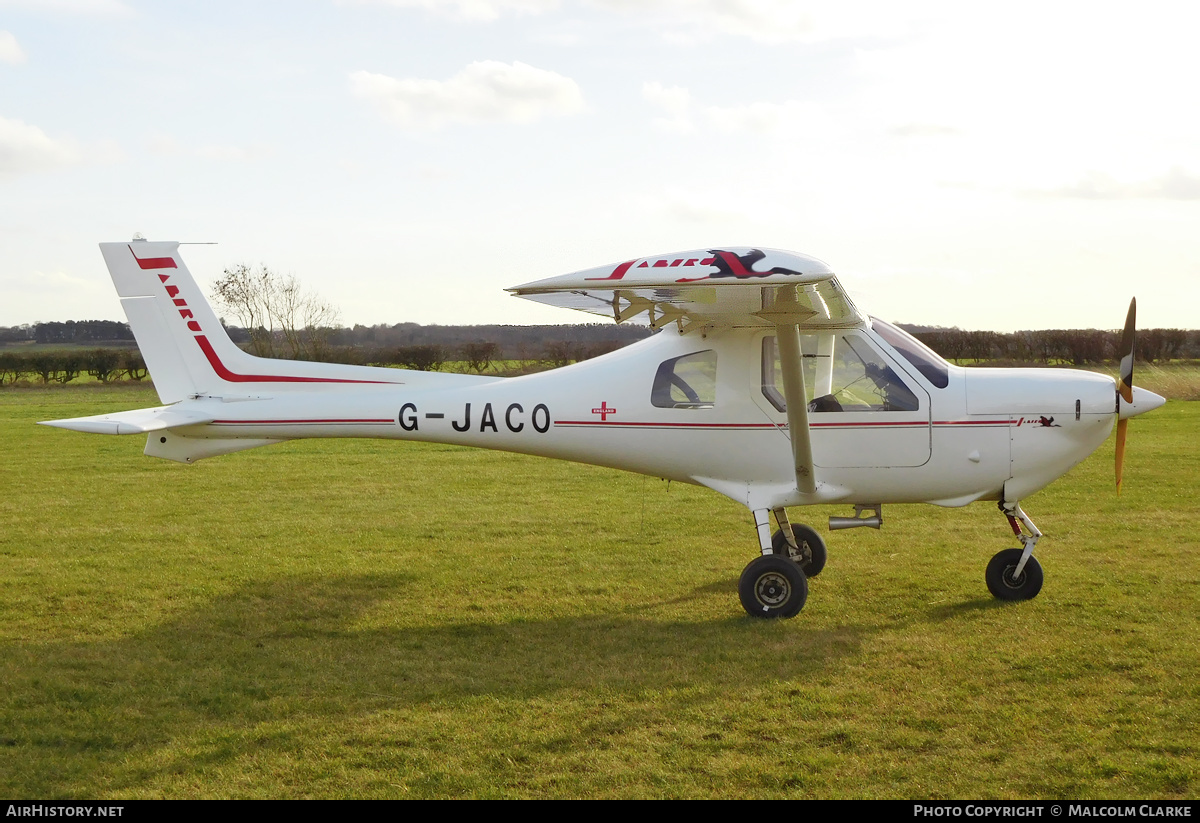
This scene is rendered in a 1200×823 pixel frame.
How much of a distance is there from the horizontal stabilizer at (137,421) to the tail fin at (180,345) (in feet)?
0.94

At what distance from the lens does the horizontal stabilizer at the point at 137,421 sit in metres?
7.34

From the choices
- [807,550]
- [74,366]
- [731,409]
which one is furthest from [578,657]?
[74,366]

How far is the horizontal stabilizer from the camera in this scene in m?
7.34

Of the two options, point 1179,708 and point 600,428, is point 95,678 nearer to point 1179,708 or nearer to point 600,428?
point 600,428

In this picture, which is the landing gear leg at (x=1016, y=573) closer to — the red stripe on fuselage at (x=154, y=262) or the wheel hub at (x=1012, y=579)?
the wheel hub at (x=1012, y=579)

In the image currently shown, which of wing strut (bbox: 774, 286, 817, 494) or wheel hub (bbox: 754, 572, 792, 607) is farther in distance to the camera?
wheel hub (bbox: 754, 572, 792, 607)

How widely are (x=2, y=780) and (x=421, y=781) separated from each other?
6.41 feet

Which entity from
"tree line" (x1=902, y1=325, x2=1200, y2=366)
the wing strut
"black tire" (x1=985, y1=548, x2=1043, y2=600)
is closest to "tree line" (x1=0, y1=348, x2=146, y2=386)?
"tree line" (x1=902, y1=325, x2=1200, y2=366)

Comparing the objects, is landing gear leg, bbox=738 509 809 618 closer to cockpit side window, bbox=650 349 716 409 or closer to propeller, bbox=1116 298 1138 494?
cockpit side window, bbox=650 349 716 409

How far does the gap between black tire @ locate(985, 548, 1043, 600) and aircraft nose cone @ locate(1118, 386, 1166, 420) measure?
133 cm

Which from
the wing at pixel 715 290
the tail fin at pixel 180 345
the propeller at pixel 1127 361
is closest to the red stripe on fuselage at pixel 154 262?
the tail fin at pixel 180 345
